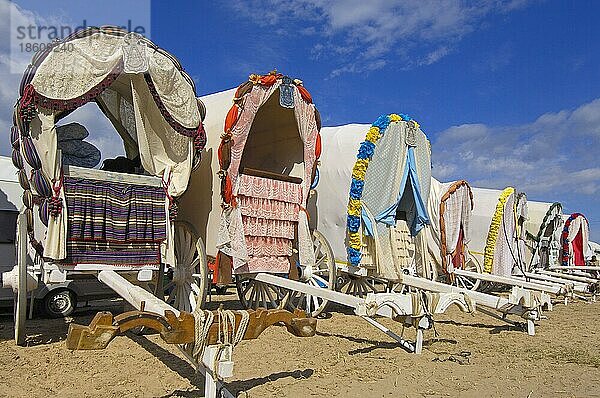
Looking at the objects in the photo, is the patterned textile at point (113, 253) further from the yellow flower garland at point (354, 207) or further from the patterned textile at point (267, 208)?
the yellow flower garland at point (354, 207)

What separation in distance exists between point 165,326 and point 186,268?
11.7 feet

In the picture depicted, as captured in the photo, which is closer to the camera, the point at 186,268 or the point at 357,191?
the point at 186,268

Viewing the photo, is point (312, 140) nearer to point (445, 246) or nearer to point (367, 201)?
point (367, 201)

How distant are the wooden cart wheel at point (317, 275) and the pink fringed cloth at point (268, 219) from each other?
31cm

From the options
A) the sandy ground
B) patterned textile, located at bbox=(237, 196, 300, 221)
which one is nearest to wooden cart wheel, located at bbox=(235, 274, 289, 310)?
the sandy ground

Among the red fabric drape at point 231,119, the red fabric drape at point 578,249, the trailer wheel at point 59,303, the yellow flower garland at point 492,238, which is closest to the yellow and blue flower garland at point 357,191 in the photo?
the red fabric drape at point 231,119

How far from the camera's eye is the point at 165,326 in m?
3.43

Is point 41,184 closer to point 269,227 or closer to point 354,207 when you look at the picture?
point 269,227

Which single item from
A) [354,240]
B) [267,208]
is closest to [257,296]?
[267,208]

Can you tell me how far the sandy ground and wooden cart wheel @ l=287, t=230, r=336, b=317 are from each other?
0.57 metres

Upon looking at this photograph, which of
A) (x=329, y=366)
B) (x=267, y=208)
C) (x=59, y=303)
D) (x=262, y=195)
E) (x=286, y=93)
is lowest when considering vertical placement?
(x=329, y=366)

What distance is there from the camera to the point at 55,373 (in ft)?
15.7

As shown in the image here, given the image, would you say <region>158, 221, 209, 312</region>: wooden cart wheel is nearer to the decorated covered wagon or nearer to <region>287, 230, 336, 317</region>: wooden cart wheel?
the decorated covered wagon

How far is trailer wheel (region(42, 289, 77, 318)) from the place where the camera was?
7672 millimetres
